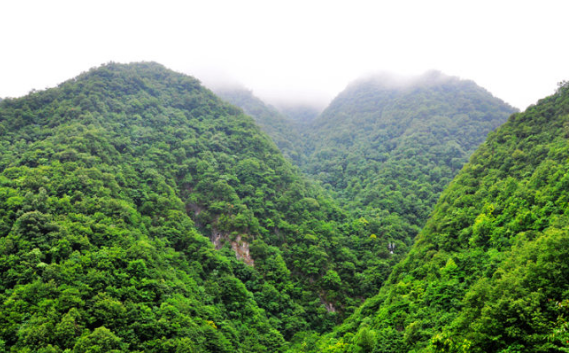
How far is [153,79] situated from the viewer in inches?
3135


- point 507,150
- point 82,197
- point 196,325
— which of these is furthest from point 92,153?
point 507,150

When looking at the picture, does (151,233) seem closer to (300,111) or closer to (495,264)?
(495,264)

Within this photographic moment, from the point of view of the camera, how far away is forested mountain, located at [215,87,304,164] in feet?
332

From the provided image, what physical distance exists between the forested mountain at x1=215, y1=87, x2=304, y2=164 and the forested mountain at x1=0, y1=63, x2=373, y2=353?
32.2 meters

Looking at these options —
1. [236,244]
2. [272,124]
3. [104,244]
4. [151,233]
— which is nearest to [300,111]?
[272,124]

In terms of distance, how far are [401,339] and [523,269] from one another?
10562mm

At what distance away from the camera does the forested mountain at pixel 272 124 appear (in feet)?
332

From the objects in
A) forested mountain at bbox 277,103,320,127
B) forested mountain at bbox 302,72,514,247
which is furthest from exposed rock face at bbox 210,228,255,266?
forested mountain at bbox 277,103,320,127

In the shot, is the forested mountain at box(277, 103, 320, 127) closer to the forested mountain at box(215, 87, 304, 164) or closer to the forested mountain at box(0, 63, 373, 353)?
the forested mountain at box(215, 87, 304, 164)

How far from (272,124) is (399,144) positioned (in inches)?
1990

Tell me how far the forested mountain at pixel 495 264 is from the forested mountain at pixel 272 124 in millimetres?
60881

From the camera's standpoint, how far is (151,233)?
122 feet

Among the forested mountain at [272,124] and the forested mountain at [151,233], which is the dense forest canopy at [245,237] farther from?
the forested mountain at [272,124]

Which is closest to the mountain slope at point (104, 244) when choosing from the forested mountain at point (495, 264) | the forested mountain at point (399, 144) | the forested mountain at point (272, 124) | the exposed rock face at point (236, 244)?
the exposed rock face at point (236, 244)
